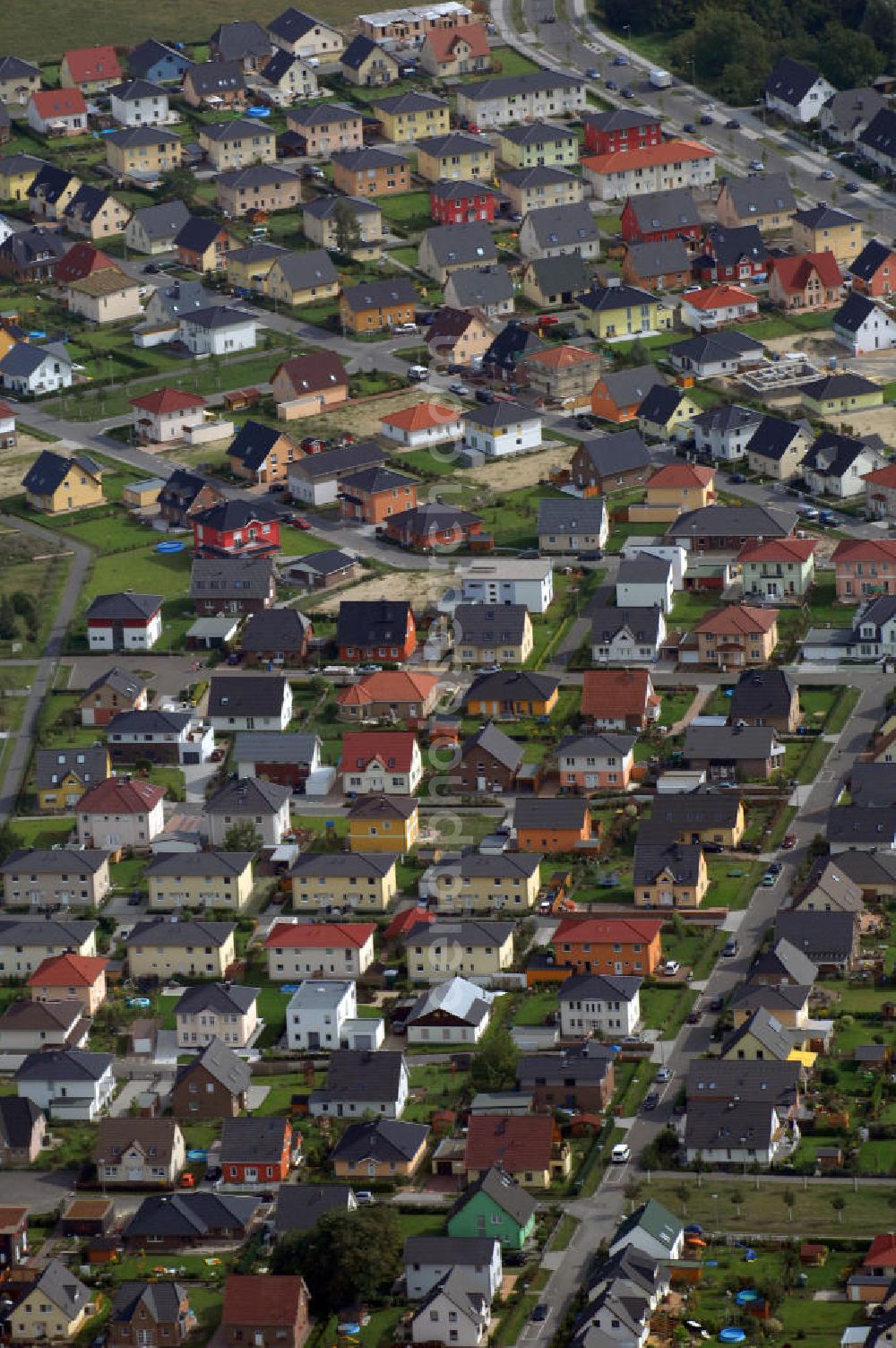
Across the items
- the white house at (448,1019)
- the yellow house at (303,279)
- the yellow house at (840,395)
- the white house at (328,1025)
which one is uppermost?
the white house at (448,1019)

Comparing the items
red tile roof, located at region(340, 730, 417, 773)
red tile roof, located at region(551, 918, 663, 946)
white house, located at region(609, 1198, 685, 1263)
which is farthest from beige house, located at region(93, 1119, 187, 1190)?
red tile roof, located at region(340, 730, 417, 773)

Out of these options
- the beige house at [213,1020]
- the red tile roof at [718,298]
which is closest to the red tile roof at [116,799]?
the beige house at [213,1020]

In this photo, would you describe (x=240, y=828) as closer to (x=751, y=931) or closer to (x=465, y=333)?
(x=751, y=931)

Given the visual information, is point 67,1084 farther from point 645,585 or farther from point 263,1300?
point 645,585

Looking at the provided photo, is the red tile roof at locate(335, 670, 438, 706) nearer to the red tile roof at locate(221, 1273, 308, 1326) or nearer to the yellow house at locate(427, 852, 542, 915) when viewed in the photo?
the yellow house at locate(427, 852, 542, 915)

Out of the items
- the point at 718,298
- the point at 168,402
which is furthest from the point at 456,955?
the point at 718,298

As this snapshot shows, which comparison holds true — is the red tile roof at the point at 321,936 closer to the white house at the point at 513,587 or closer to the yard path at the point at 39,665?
the yard path at the point at 39,665

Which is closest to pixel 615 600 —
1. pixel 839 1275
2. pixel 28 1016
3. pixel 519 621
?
pixel 519 621
